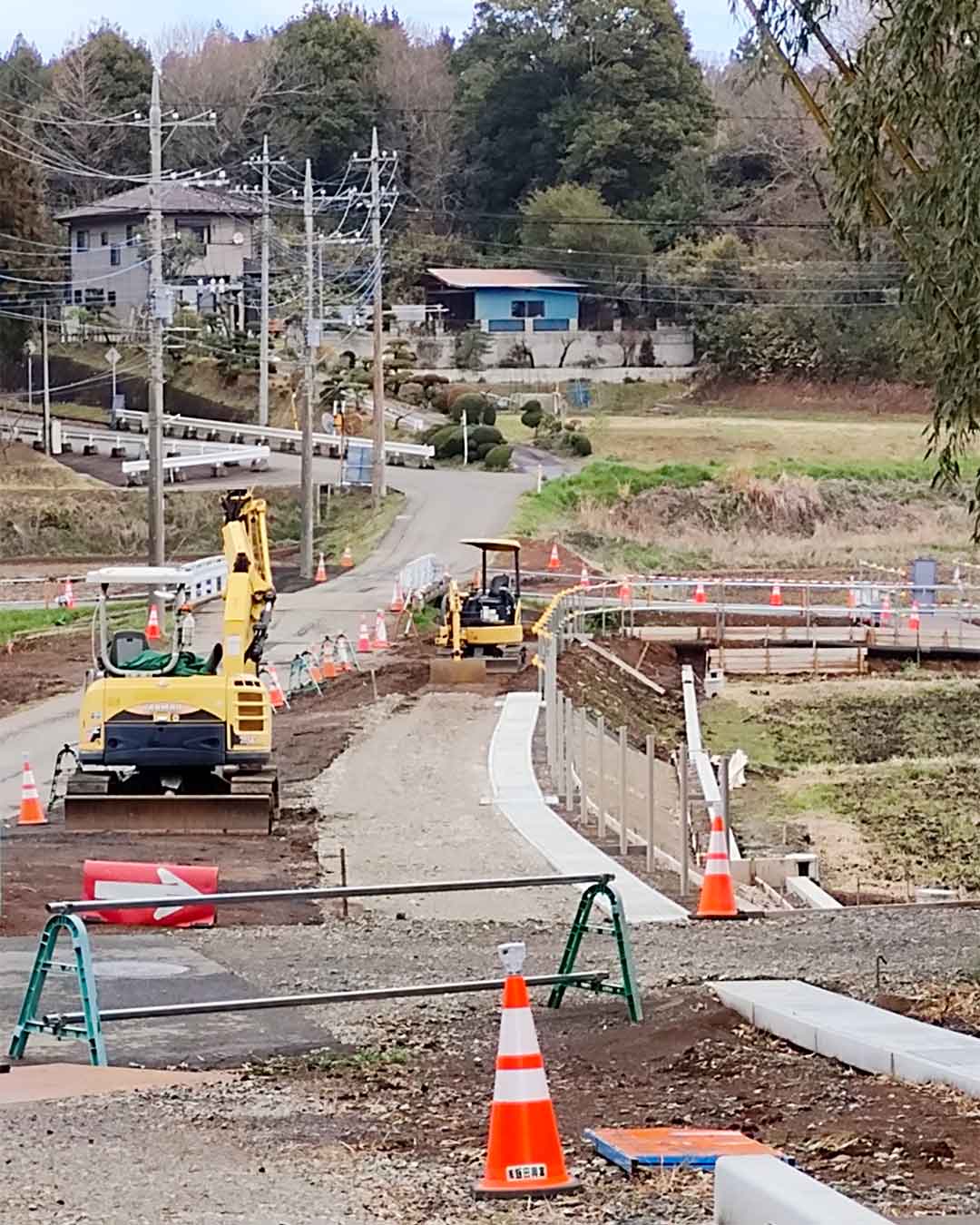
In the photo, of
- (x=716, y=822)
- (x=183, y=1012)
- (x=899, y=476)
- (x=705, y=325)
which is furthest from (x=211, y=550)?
(x=183, y=1012)

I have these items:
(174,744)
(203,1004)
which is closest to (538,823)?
(174,744)

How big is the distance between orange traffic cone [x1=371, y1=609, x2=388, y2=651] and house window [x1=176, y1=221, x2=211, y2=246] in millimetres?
56547

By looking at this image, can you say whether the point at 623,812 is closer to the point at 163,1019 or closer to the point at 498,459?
the point at 163,1019

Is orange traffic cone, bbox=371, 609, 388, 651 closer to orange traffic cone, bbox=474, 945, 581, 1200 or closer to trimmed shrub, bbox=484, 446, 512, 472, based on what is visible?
trimmed shrub, bbox=484, 446, 512, 472

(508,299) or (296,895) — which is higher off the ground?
(508,299)

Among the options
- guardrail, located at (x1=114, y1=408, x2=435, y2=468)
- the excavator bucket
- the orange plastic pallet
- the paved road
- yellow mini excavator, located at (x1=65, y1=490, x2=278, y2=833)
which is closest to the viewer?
the orange plastic pallet

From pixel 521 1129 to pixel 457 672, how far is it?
3113 centimetres

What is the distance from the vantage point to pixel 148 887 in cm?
1538

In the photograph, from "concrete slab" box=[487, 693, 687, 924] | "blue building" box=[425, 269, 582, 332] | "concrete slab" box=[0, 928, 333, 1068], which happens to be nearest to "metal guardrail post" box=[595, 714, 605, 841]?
"concrete slab" box=[487, 693, 687, 924]

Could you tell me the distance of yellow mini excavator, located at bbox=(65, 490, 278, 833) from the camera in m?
22.9

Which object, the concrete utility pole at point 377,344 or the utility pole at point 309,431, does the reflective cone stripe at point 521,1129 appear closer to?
the utility pole at point 309,431

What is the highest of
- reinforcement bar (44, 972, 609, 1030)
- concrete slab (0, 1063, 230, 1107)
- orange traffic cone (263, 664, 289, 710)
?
reinforcement bar (44, 972, 609, 1030)

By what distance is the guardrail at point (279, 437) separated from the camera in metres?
77.7

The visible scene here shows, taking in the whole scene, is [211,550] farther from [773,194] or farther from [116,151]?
[116,151]
